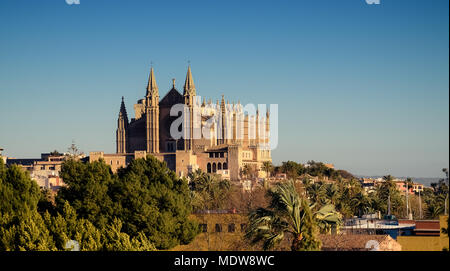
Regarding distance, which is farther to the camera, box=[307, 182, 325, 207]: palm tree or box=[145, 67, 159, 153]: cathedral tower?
box=[145, 67, 159, 153]: cathedral tower

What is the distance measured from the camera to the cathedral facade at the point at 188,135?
76062mm

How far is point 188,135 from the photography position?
261ft

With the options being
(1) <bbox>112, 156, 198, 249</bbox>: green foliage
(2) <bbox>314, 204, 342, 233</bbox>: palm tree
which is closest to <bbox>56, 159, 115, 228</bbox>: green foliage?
(1) <bbox>112, 156, 198, 249</bbox>: green foliage

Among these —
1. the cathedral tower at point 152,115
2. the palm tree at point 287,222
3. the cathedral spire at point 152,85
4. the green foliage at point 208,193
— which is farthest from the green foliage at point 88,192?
the cathedral spire at point 152,85

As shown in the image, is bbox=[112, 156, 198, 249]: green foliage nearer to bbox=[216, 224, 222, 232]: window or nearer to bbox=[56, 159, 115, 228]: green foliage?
bbox=[56, 159, 115, 228]: green foliage

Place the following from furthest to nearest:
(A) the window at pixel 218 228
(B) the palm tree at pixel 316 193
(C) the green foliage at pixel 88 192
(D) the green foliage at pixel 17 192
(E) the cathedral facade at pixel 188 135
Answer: (E) the cathedral facade at pixel 188 135
(B) the palm tree at pixel 316 193
(A) the window at pixel 218 228
(C) the green foliage at pixel 88 192
(D) the green foliage at pixel 17 192

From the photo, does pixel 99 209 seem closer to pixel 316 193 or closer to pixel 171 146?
pixel 316 193

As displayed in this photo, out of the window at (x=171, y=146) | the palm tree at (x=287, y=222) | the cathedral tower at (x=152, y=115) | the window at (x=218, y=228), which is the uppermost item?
the cathedral tower at (x=152, y=115)

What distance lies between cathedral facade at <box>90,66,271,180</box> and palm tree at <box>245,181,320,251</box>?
5862 cm

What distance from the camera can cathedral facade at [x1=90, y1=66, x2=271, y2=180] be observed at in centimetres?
7606

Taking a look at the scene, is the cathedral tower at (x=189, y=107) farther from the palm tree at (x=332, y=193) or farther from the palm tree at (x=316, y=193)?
the palm tree at (x=332, y=193)

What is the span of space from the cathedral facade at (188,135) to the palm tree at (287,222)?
58621 millimetres
